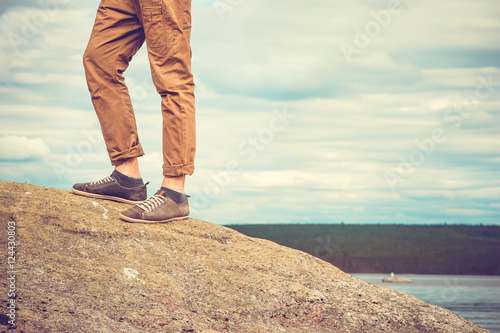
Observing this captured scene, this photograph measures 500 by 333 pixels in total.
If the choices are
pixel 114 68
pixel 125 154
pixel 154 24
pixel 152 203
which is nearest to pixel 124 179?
pixel 125 154

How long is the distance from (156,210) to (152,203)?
84 millimetres

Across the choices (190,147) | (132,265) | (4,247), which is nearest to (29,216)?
(4,247)

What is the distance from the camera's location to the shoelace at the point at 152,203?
5.60 meters

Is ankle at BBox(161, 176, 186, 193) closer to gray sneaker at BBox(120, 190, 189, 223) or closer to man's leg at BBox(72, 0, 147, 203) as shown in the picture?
gray sneaker at BBox(120, 190, 189, 223)

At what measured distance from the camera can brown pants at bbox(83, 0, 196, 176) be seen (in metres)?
5.42

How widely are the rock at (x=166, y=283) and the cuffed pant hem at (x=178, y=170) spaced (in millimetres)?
544

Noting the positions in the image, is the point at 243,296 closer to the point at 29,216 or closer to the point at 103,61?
the point at 29,216

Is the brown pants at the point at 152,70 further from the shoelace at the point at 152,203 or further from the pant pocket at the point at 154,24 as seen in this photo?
the shoelace at the point at 152,203

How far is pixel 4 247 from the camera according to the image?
4.61 m

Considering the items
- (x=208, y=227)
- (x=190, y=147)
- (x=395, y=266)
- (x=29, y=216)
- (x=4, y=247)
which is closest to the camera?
(x=4, y=247)

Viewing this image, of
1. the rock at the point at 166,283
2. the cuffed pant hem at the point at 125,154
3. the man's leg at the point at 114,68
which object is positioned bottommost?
the rock at the point at 166,283

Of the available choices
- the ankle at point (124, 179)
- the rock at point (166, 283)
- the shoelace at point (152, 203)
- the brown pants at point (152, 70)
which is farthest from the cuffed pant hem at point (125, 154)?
the shoelace at point (152, 203)

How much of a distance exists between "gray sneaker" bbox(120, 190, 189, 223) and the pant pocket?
151cm

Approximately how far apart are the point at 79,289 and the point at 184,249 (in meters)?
1.29
